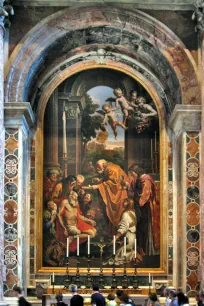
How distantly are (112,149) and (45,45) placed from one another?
11.3 feet

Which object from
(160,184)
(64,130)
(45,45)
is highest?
(45,45)

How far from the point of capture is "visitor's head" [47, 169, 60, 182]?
22.0 m

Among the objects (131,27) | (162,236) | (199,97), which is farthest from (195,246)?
(131,27)

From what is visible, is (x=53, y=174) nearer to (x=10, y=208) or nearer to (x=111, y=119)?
(x=111, y=119)

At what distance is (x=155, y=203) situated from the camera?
21969 mm

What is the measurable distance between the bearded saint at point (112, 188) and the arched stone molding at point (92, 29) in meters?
2.91

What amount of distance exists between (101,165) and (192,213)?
3.27 m

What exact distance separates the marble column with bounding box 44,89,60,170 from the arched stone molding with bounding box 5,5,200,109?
1235mm

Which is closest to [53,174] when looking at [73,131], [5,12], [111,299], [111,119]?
[73,131]

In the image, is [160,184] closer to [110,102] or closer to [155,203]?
[155,203]

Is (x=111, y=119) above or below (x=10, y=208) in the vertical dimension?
above

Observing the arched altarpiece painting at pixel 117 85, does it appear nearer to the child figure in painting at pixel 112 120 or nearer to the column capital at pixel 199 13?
the child figure in painting at pixel 112 120

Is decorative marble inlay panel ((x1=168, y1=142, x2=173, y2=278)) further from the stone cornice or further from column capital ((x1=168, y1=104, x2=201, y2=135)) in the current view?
the stone cornice

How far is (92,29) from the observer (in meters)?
21.2
